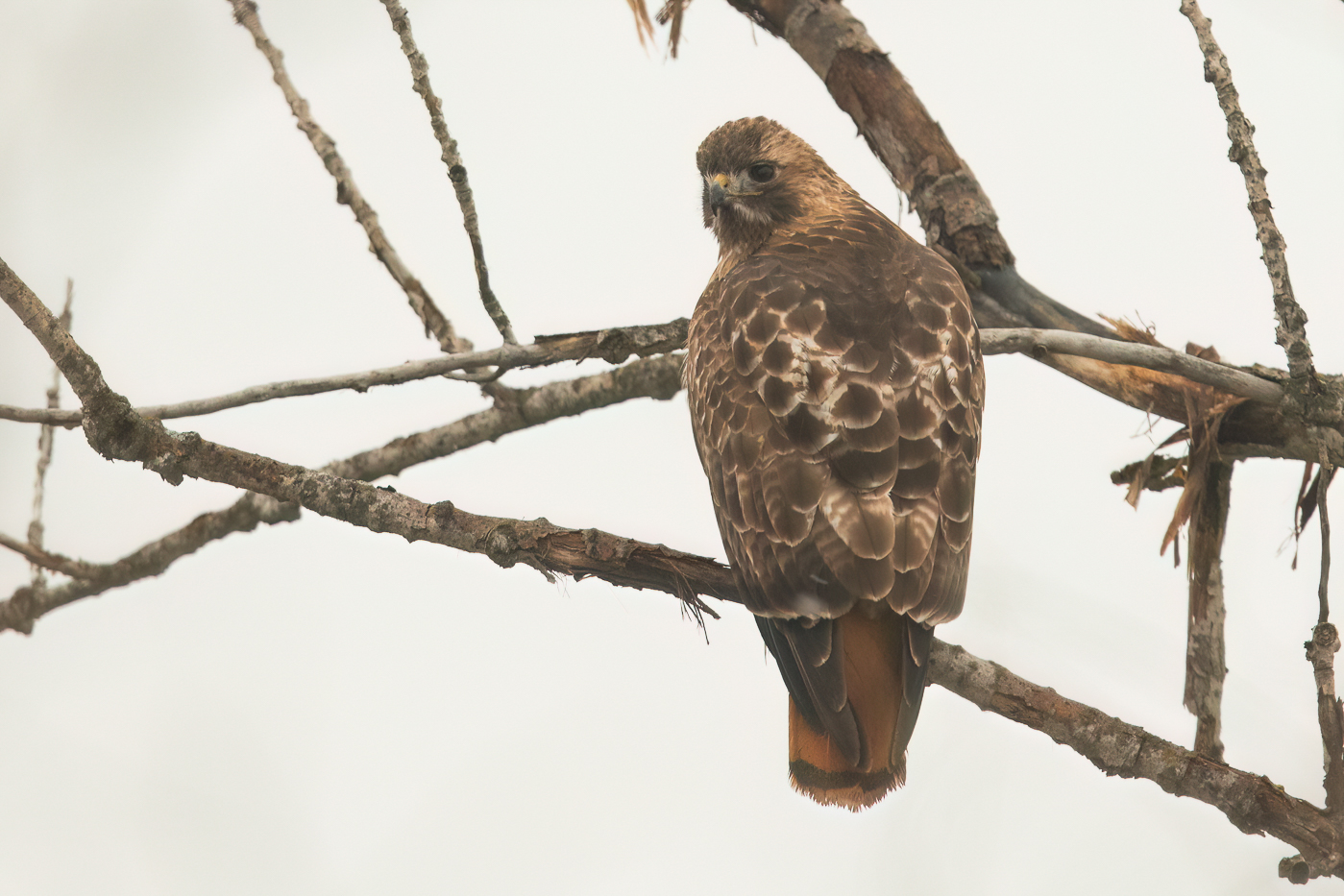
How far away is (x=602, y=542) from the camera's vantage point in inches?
94.9

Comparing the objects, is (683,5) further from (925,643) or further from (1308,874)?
(1308,874)

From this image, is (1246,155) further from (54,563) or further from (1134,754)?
(54,563)

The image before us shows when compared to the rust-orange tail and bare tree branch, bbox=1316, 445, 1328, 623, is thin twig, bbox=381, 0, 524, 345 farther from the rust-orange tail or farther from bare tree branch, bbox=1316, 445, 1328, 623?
bare tree branch, bbox=1316, 445, 1328, 623

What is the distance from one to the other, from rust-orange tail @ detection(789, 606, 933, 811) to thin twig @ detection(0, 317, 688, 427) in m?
1.06

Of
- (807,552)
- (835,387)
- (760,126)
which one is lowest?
(807,552)

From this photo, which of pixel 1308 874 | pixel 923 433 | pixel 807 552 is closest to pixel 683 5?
Answer: pixel 923 433

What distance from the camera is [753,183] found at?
340 centimetres

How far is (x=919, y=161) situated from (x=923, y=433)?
1685 millimetres

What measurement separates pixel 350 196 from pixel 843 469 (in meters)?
1.74


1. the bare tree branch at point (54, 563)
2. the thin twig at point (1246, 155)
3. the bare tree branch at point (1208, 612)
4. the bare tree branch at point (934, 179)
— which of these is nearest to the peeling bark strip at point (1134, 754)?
the bare tree branch at point (1208, 612)

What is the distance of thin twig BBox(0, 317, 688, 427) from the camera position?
266cm

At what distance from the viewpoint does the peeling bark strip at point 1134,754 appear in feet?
7.48

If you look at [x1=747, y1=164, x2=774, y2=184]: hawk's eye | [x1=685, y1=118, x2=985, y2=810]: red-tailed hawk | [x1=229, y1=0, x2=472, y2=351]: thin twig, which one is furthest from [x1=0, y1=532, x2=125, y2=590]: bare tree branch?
[x1=747, y1=164, x2=774, y2=184]: hawk's eye

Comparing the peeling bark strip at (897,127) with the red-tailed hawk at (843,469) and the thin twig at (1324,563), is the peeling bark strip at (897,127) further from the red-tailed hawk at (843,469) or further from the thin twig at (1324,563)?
the thin twig at (1324,563)
